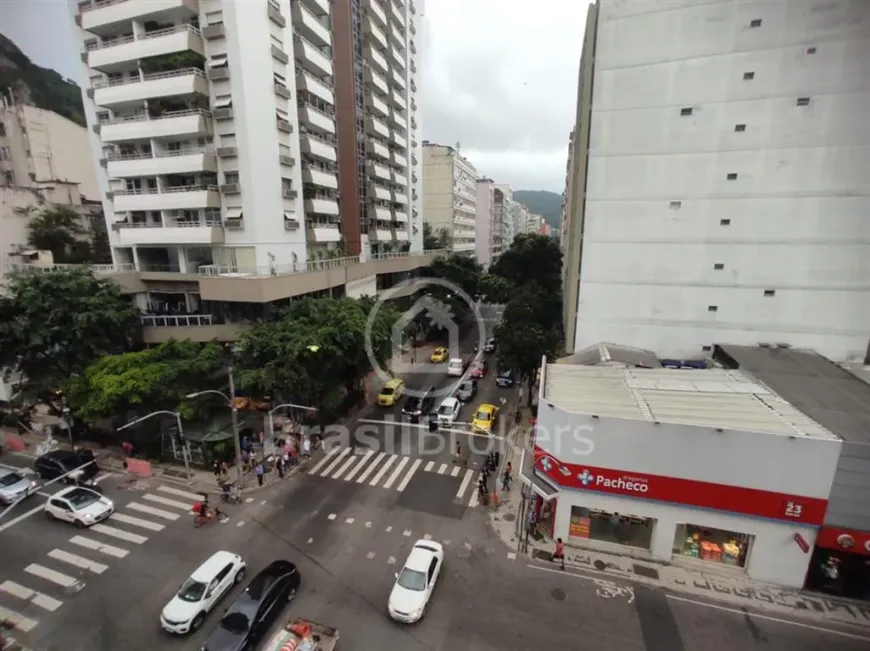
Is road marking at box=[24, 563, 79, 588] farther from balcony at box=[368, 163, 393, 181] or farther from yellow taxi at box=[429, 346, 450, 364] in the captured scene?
balcony at box=[368, 163, 393, 181]

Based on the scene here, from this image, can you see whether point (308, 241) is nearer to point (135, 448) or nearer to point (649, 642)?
point (135, 448)

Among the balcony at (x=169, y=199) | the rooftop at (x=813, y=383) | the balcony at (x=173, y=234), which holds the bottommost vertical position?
the rooftop at (x=813, y=383)

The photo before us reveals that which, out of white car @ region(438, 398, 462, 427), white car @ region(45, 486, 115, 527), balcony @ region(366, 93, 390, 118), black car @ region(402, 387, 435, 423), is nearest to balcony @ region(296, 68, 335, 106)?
balcony @ region(366, 93, 390, 118)

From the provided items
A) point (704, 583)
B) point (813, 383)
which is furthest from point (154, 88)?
point (813, 383)

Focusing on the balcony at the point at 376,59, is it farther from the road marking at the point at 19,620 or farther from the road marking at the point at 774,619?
the road marking at the point at 774,619

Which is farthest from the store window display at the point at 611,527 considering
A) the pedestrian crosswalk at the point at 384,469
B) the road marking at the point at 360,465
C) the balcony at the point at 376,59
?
the balcony at the point at 376,59

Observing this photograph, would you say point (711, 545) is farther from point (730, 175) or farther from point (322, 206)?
point (322, 206)
